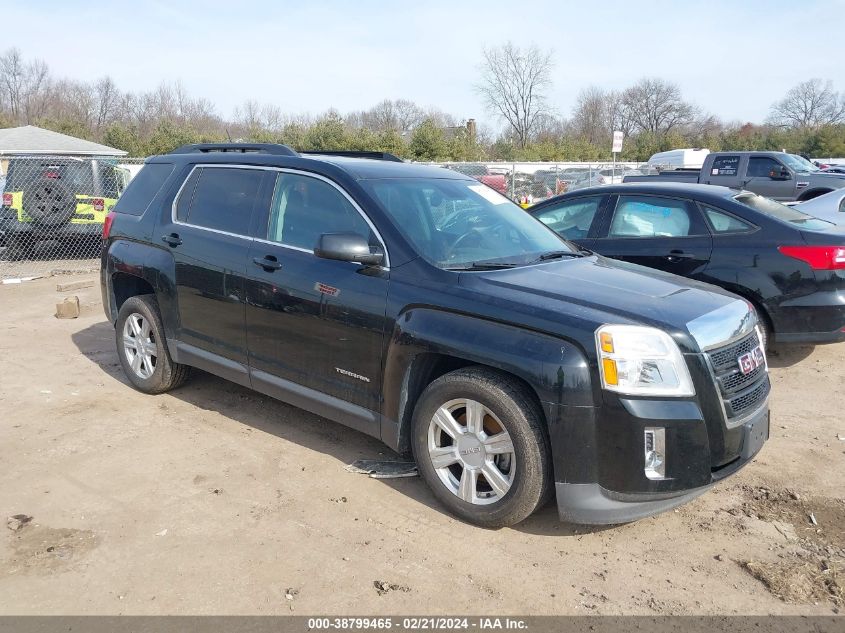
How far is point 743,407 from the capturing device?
353 cm

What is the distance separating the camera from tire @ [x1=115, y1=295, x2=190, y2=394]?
5441 mm

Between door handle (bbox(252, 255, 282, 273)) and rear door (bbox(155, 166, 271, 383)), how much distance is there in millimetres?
145

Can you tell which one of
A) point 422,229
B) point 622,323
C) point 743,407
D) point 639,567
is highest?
point 422,229

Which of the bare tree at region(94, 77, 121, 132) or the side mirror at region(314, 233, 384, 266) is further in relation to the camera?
the bare tree at region(94, 77, 121, 132)

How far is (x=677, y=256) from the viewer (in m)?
6.32

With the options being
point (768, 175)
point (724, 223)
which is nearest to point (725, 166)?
point (768, 175)

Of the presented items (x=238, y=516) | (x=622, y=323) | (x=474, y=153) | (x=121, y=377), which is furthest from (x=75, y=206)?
(x=474, y=153)

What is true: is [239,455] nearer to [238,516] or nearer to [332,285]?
[238,516]

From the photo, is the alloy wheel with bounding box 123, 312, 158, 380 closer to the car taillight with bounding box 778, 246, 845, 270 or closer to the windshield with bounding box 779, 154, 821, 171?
the car taillight with bounding box 778, 246, 845, 270

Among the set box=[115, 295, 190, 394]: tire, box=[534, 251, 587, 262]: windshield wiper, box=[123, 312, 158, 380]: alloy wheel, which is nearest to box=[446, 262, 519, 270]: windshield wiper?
box=[534, 251, 587, 262]: windshield wiper

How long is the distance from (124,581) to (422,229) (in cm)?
237

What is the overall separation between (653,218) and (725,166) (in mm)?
12046

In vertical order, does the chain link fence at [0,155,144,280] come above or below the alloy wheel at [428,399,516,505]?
above

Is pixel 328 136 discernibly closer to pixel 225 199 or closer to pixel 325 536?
pixel 225 199
